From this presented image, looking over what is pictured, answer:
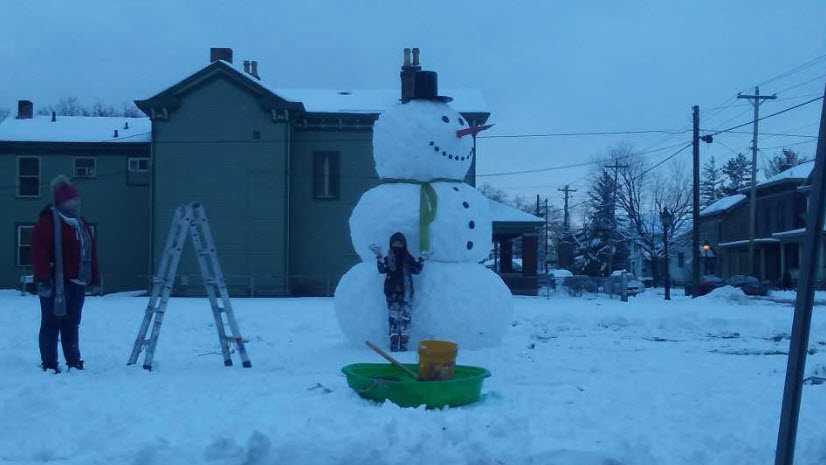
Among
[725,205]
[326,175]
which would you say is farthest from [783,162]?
[326,175]

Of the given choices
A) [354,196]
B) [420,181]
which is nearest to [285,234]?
[354,196]

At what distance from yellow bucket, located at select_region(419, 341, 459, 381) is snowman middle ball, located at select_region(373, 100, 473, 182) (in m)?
3.77

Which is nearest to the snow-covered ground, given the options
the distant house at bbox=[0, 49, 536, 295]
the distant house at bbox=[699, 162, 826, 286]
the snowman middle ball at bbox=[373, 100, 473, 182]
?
the snowman middle ball at bbox=[373, 100, 473, 182]

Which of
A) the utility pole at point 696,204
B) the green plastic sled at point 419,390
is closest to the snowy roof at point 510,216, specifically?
the utility pole at point 696,204

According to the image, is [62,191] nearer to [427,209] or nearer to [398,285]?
[398,285]

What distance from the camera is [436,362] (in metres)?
6.84

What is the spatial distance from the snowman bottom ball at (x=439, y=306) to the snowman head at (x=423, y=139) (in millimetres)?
1225

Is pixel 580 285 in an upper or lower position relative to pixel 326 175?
lower

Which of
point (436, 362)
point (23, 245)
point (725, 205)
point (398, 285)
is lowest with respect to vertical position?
point (436, 362)

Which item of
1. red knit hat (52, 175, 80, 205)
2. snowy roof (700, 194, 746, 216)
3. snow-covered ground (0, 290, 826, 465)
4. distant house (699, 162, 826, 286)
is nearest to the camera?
snow-covered ground (0, 290, 826, 465)

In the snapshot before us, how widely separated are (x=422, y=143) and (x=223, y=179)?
1806 cm

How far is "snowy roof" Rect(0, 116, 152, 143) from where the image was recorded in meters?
29.5

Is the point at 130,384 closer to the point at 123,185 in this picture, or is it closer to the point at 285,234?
the point at 285,234

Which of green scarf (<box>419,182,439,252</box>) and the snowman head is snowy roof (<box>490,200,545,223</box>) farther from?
green scarf (<box>419,182,439,252</box>)
